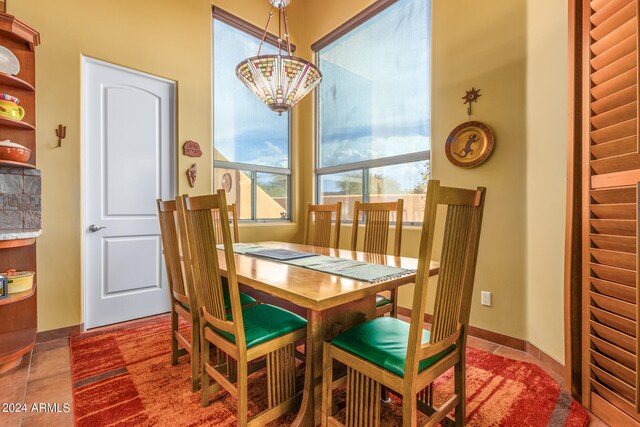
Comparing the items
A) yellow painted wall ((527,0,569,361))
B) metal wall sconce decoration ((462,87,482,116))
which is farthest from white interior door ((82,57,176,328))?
yellow painted wall ((527,0,569,361))

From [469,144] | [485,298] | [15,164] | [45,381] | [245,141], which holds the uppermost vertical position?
[245,141]

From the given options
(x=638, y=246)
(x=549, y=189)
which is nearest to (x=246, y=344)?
(x=638, y=246)

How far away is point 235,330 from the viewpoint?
1.32 m

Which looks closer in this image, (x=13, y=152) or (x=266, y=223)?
(x=13, y=152)

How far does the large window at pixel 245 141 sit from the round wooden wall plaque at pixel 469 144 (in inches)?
86.9

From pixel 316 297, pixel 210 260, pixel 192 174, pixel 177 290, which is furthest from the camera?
pixel 192 174

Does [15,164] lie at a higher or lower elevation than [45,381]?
higher

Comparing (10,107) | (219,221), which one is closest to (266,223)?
(219,221)

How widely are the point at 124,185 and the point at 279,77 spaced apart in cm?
192

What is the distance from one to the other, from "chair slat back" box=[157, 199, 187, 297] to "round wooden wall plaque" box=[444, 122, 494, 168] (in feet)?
7.14

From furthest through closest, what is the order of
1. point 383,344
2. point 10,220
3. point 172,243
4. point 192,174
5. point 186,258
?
point 192,174 → point 10,220 → point 172,243 → point 186,258 → point 383,344

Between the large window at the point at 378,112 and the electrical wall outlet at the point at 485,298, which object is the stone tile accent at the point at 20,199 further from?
the electrical wall outlet at the point at 485,298

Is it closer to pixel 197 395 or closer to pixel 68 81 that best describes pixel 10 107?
pixel 68 81

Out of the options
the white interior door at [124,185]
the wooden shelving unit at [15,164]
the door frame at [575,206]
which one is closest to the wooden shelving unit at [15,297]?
the white interior door at [124,185]
